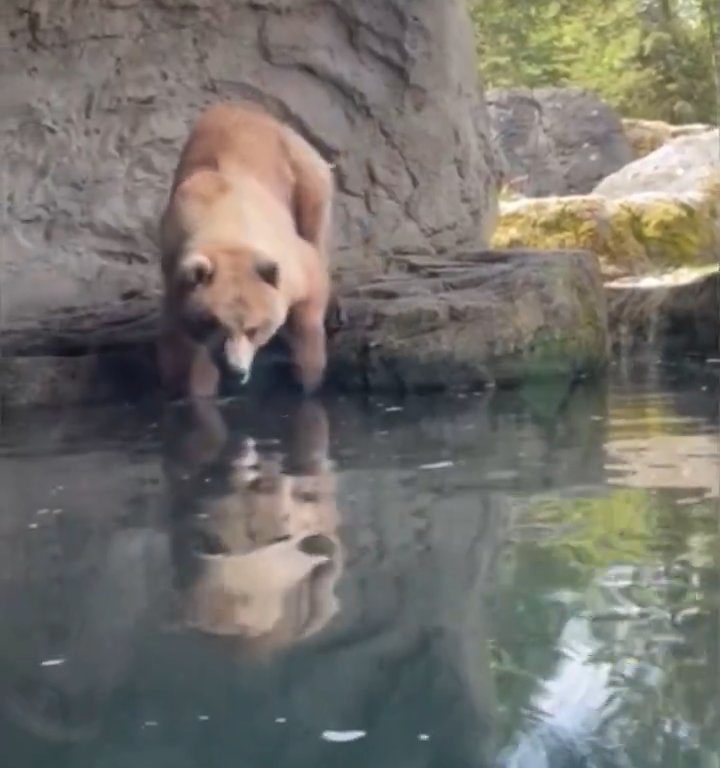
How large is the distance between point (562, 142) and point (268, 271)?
11.7 meters

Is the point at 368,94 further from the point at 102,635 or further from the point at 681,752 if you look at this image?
the point at 681,752

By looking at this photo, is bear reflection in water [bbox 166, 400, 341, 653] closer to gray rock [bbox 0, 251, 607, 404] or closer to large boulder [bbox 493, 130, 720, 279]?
gray rock [bbox 0, 251, 607, 404]

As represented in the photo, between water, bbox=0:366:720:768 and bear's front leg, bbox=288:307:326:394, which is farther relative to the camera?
bear's front leg, bbox=288:307:326:394

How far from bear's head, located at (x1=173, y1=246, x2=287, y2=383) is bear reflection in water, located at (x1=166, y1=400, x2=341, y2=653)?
2.06 feet

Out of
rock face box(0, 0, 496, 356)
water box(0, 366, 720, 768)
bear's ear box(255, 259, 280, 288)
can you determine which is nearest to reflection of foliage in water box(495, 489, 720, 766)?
water box(0, 366, 720, 768)

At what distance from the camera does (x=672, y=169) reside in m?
14.3

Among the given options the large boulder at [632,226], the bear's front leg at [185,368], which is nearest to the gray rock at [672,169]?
the large boulder at [632,226]

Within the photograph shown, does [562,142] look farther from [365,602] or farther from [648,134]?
[365,602]

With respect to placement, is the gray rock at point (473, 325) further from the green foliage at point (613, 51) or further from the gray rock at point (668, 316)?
the green foliage at point (613, 51)

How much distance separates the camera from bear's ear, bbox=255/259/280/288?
22.8 ft

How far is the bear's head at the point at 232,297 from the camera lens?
6.95m

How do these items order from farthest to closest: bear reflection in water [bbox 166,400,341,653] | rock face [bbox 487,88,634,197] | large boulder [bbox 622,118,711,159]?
large boulder [bbox 622,118,711,159]
rock face [bbox 487,88,634,197]
bear reflection in water [bbox 166,400,341,653]

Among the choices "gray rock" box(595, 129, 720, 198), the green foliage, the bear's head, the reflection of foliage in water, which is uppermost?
the green foliage

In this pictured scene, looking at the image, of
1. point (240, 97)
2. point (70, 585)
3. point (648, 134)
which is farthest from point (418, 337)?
point (648, 134)
